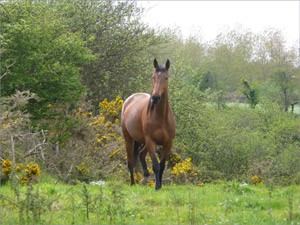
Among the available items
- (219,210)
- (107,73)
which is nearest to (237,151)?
(107,73)

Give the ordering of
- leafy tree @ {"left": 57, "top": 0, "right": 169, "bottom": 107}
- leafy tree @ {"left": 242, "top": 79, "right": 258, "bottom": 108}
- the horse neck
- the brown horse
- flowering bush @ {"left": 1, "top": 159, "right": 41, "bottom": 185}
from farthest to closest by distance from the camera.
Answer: leafy tree @ {"left": 242, "top": 79, "right": 258, "bottom": 108}, leafy tree @ {"left": 57, "top": 0, "right": 169, "bottom": 107}, the horse neck, the brown horse, flowering bush @ {"left": 1, "top": 159, "right": 41, "bottom": 185}

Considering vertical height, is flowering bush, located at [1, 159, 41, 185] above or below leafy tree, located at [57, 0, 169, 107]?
below

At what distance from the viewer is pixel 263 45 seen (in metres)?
56.5

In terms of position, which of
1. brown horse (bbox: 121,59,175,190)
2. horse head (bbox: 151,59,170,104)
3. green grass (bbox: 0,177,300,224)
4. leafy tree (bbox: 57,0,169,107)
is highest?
leafy tree (bbox: 57,0,169,107)

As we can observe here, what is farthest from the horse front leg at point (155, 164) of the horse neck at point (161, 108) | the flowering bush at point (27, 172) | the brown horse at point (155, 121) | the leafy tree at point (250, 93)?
the leafy tree at point (250, 93)

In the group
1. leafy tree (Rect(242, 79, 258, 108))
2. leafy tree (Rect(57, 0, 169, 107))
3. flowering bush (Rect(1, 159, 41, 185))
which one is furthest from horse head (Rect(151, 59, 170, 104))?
leafy tree (Rect(242, 79, 258, 108))

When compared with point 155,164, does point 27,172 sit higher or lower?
lower

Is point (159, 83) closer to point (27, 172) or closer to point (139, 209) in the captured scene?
point (27, 172)

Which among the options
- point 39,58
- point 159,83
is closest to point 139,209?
point 159,83

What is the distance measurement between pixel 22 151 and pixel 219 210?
7.24m

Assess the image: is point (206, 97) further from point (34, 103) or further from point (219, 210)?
point (219, 210)

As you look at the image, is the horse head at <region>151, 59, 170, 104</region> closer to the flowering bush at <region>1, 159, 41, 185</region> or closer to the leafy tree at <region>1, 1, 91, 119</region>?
the flowering bush at <region>1, 159, 41, 185</region>

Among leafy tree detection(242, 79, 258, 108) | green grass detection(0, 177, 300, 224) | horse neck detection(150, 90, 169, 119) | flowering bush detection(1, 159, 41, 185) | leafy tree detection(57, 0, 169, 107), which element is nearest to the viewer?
green grass detection(0, 177, 300, 224)

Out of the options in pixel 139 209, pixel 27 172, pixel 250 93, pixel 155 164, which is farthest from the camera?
pixel 250 93
